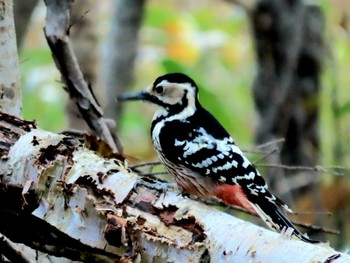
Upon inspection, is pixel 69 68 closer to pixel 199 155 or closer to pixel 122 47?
pixel 199 155

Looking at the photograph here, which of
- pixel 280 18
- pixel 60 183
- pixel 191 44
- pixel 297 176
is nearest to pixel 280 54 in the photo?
pixel 280 18

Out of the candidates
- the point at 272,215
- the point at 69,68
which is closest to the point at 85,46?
the point at 69,68

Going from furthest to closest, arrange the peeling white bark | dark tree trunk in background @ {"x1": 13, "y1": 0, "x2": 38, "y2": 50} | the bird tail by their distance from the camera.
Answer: dark tree trunk in background @ {"x1": 13, "y1": 0, "x2": 38, "y2": 50}, the bird tail, the peeling white bark

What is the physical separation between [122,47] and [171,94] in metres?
1.95

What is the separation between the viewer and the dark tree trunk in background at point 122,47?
4.13 meters

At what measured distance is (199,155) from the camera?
212 cm

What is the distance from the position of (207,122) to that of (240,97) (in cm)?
423

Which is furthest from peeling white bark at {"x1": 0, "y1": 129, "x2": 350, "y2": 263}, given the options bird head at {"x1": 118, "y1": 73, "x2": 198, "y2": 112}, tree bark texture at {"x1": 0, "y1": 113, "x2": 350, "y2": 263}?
bird head at {"x1": 118, "y1": 73, "x2": 198, "y2": 112}

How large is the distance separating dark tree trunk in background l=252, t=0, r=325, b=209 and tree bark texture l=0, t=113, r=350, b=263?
2.39 m

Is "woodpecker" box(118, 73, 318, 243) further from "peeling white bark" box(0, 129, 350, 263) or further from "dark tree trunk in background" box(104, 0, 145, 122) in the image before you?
"dark tree trunk in background" box(104, 0, 145, 122)

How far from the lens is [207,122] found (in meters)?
2.24

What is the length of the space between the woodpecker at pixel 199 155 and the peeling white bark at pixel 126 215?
40cm

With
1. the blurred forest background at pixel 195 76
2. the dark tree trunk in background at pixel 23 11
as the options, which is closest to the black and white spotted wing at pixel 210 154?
the blurred forest background at pixel 195 76

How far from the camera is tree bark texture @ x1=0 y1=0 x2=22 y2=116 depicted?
199cm
